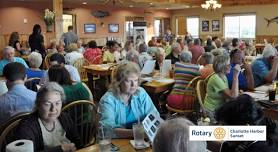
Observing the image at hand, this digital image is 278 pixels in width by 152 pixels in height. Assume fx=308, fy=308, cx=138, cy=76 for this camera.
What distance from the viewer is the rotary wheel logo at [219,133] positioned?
134 centimetres

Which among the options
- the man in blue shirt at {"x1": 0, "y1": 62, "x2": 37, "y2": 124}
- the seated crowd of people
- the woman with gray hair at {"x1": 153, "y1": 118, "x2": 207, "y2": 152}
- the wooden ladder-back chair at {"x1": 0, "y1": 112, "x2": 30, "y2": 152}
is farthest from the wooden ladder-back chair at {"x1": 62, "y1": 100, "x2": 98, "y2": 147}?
the woman with gray hair at {"x1": 153, "y1": 118, "x2": 207, "y2": 152}

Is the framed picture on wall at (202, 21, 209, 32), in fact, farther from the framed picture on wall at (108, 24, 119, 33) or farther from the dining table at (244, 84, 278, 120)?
the dining table at (244, 84, 278, 120)

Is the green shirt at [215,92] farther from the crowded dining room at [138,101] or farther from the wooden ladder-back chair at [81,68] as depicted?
the wooden ladder-back chair at [81,68]

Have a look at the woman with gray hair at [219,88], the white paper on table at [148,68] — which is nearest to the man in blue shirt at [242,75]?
the woman with gray hair at [219,88]

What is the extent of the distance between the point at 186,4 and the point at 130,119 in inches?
478

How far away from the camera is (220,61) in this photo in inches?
126

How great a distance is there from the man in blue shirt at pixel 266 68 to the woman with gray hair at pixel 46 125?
3003 millimetres

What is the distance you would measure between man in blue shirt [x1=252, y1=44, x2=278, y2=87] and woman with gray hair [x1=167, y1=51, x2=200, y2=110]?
900 millimetres

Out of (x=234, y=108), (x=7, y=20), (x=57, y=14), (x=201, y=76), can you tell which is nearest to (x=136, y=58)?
(x=201, y=76)

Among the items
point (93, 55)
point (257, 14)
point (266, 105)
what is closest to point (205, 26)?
point (257, 14)

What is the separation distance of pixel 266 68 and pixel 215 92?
1394 mm

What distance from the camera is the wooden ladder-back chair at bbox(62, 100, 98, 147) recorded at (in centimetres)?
240

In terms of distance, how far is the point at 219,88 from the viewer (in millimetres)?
3148

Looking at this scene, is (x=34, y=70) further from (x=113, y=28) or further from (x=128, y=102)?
(x=113, y=28)
